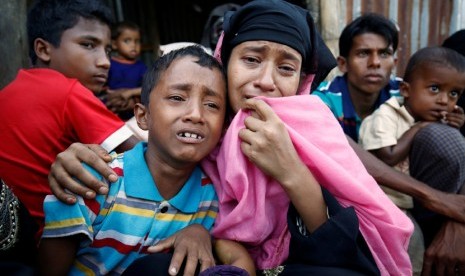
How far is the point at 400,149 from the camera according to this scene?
250 centimetres

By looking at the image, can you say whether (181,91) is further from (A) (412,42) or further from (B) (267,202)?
(A) (412,42)

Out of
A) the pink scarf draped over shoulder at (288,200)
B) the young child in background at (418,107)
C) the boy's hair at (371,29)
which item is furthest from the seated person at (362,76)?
the pink scarf draped over shoulder at (288,200)

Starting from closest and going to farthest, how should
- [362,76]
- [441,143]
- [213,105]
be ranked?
[213,105] → [441,143] → [362,76]

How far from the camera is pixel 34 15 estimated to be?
253 centimetres

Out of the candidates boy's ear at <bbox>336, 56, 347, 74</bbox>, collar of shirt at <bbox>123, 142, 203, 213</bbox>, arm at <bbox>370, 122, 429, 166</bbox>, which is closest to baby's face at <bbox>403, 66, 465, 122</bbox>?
arm at <bbox>370, 122, 429, 166</bbox>

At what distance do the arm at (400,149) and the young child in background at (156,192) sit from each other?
127cm

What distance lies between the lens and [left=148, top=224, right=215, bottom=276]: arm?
149cm

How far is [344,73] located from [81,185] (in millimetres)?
2429

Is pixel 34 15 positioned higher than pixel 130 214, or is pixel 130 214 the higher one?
pixel 34 15

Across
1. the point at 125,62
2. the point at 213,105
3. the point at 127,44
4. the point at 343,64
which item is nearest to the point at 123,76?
the point at 125,62

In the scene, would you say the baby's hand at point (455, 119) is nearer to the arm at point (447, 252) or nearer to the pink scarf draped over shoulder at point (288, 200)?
the arm at point (447, 252)

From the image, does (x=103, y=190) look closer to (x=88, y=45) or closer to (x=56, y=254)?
(x=56, y=254)

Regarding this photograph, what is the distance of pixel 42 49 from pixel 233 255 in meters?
1.71

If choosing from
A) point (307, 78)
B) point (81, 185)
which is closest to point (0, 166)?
point (81, 185)
